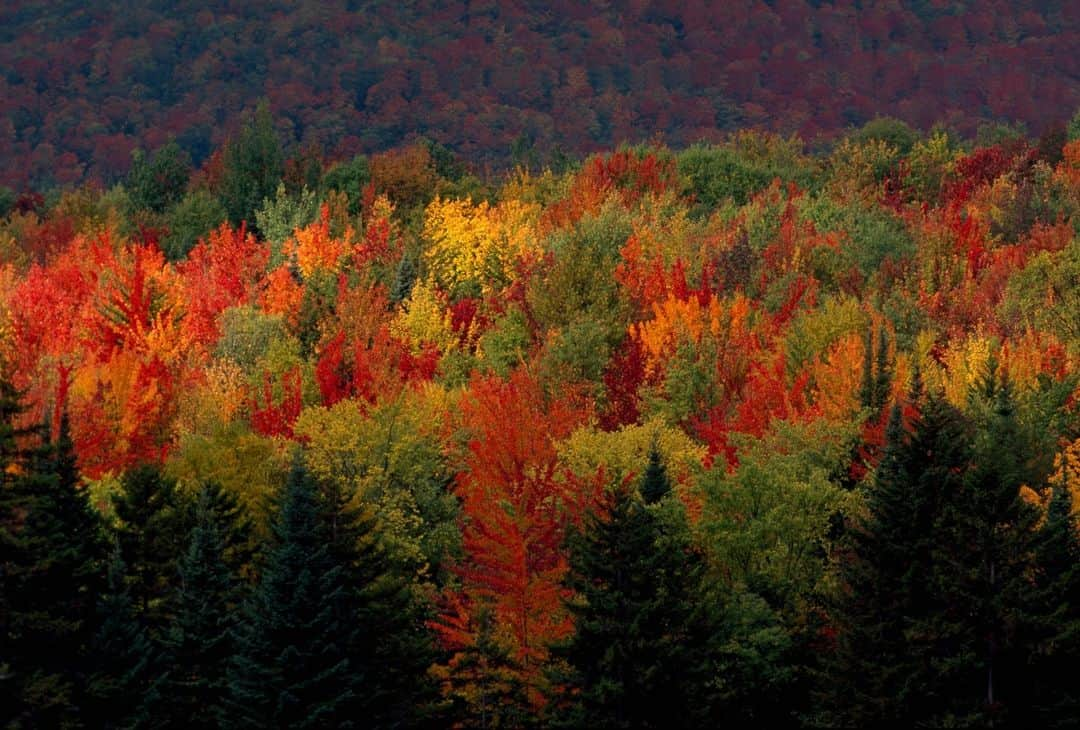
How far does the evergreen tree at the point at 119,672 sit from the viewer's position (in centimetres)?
5672

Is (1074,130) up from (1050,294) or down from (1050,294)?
down

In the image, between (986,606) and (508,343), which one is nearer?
(986,606)

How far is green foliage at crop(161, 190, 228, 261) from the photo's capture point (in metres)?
127

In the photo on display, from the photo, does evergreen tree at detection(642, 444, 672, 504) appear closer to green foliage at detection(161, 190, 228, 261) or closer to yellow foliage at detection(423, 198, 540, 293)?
yellow foliage at detection(423, 198, 540, 293)

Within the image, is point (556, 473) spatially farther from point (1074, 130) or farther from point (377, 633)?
point (1074, 130)

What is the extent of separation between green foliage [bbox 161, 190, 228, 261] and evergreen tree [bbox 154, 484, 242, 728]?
65762mm

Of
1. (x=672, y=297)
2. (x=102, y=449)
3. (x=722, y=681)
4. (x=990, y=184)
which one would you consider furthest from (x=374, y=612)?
(x=990, y=184)

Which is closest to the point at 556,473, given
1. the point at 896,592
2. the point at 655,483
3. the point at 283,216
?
the point at 655,483

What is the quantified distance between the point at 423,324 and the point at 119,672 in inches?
1699

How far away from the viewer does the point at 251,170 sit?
130750 millimetres

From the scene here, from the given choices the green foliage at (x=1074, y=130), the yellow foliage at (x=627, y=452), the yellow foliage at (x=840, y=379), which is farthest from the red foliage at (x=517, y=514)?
the green foliage at (x=1074, y=130)

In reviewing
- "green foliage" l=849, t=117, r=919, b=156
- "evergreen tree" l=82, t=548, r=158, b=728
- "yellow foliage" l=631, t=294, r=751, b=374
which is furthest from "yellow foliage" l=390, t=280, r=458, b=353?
"green foliage" l=849, t=117, r=919, b=156

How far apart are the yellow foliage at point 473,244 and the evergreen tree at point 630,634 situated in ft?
151

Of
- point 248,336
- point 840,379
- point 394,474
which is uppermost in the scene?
point 394,474
